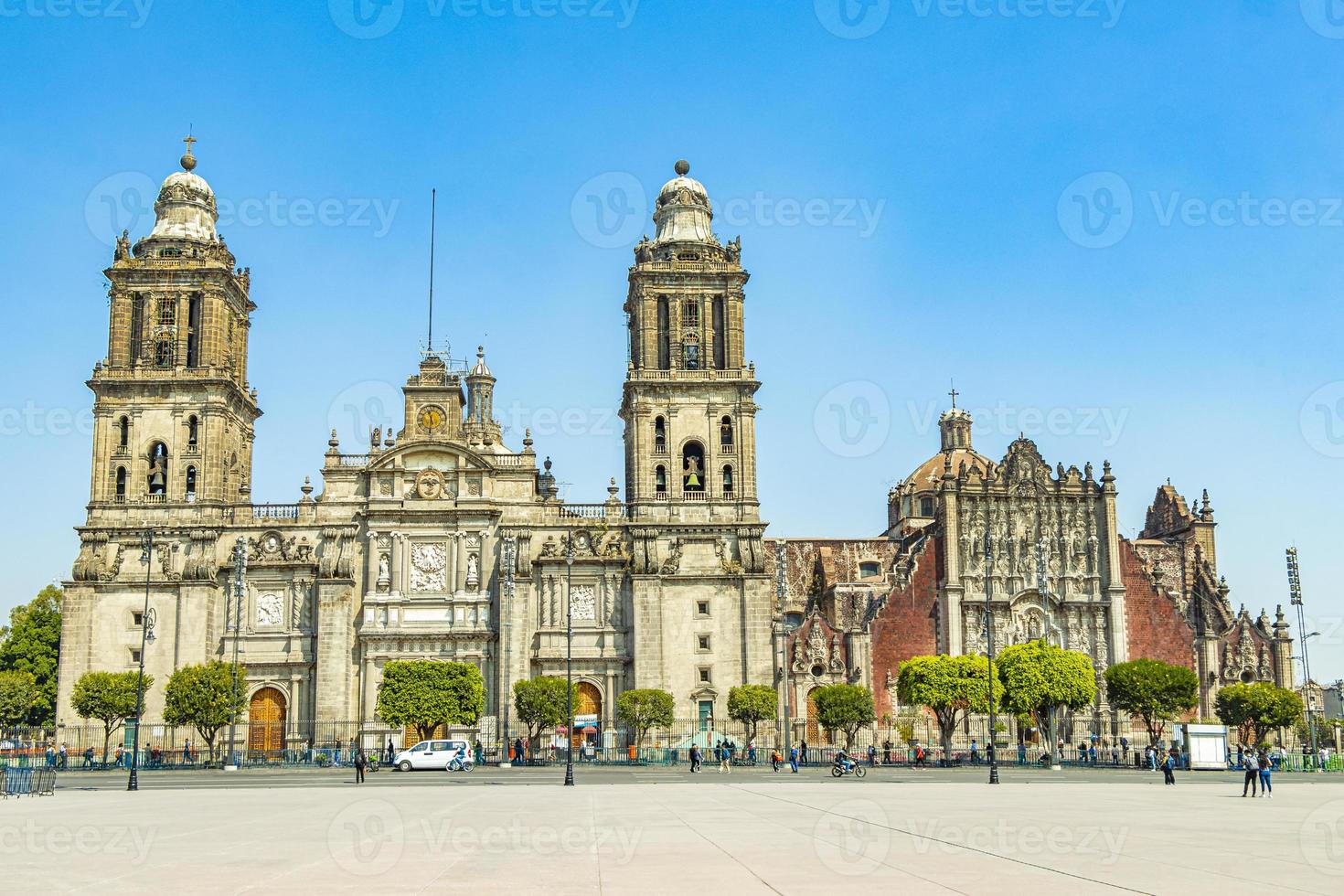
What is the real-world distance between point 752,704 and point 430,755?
1582cm

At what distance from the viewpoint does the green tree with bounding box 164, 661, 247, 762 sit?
62312mm

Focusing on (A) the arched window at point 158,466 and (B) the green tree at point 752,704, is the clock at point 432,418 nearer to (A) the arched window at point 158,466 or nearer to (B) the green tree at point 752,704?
(A) the arched window at point 158,466

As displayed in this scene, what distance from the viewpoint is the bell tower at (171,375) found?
230ft

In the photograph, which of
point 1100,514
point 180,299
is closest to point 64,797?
point 180,299

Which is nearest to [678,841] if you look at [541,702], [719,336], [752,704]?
[541,702]

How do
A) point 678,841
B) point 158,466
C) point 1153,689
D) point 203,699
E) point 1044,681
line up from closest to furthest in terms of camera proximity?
point 678,841 < point 1044,681 < point 203,699 < point 1153,689 < point 158,466

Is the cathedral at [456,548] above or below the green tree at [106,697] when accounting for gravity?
above

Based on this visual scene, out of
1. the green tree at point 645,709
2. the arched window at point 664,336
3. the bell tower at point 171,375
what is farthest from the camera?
the arched window at point 664,336

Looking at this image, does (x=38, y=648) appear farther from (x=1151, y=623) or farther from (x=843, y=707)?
(x=1151, y=623)

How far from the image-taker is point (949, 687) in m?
62.2

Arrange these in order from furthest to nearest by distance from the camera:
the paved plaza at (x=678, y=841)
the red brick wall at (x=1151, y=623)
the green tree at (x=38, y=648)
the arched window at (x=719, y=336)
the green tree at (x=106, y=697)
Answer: the green tree at (x=38, y=648) < the red brick wall at (x=1151, y=623) < the arched window at (x=719, y=336) < the green tree at (x=106, y=697) < the paved plaza at (x=678, y=841)

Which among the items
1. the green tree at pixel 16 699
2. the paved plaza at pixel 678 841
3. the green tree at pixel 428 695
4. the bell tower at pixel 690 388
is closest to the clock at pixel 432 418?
the bell tower at pixel 690 388

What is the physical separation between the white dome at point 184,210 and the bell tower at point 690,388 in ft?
74.2

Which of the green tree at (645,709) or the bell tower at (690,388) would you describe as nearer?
the green tree at (645,709)
